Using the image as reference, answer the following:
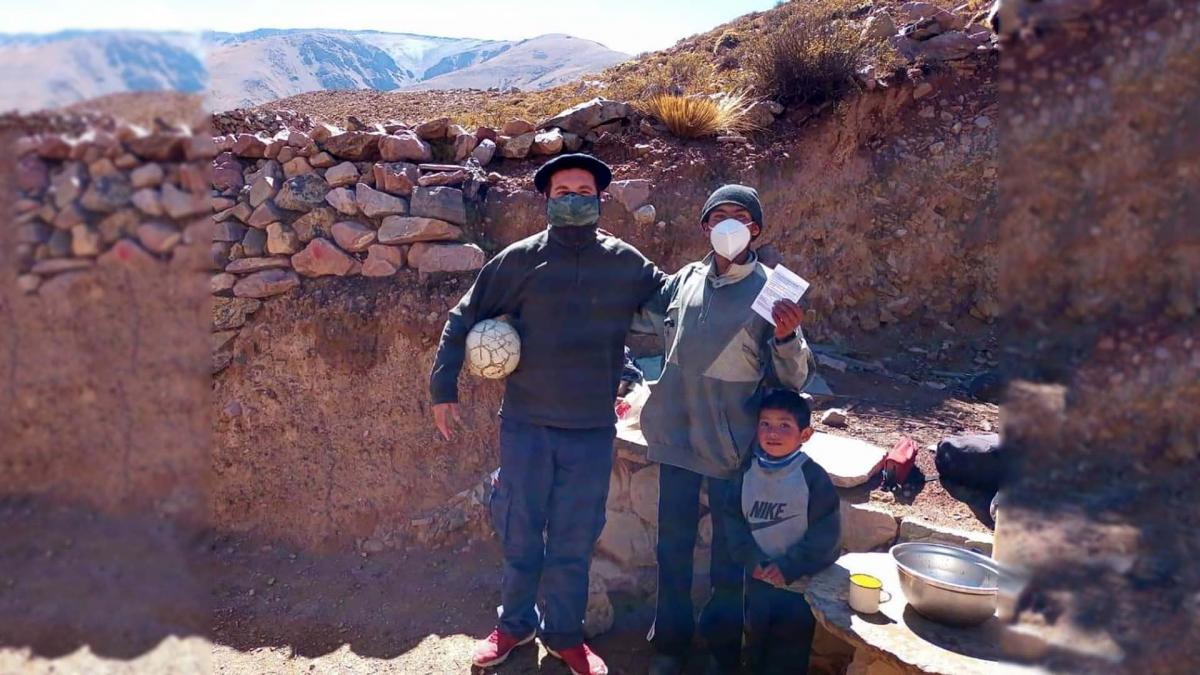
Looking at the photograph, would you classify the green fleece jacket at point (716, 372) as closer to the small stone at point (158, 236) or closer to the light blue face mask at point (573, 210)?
the light blue face mask at point (573, 210)

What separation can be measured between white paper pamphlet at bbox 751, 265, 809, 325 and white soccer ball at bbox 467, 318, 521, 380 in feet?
3.08

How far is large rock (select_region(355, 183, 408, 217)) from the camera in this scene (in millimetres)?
5184

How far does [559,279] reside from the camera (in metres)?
2.86

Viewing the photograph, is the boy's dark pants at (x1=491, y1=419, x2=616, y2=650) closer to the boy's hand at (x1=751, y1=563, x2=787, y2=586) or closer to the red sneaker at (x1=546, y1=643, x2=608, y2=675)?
the red sneaker at (x1=546, y1=643, x2=608, y2=675)

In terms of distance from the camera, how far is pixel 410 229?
5164 millimetres

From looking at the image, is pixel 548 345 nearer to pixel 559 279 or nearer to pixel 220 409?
pixel 559 279

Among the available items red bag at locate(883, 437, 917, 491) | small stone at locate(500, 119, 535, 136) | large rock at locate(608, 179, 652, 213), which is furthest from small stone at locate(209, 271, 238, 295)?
red bag at locate(883, 437, 917, 491)

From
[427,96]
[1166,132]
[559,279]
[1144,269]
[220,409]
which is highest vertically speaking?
[427,96]

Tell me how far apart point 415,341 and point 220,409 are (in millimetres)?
1425

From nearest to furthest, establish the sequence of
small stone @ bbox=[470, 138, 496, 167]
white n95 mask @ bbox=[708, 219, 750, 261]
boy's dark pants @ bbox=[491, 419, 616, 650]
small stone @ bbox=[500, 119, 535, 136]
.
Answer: white n95 mask @ bbox=[708, 219, 750, 261]
boy's dark pants @ bbox=[491, 419, 616, 650]
small stone @ bbox=[470, 138, 496, 167]
small stone @ bbox=[500, 119, 535, 136]

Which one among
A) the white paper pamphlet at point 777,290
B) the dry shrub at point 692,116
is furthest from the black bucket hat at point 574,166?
the dry shrub at point 692,116

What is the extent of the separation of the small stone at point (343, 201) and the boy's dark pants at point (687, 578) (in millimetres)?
3388

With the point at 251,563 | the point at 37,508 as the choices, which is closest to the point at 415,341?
the point at 251,563

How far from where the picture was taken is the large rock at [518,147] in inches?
228
